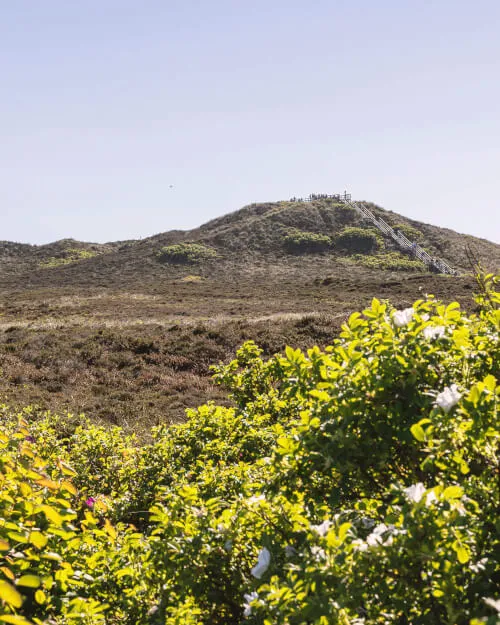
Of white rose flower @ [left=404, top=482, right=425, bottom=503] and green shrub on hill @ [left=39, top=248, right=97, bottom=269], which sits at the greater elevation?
green shrub on hill @ [left=39, top=248, right=97, bottom=269]

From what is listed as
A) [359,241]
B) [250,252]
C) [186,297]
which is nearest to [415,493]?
[186,297]

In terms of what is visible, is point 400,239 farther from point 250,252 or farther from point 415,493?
point 415,493

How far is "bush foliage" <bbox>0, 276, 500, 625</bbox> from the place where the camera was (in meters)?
1.57

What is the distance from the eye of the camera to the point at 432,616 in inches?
63.1

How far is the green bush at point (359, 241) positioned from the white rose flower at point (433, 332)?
5320 centimetres

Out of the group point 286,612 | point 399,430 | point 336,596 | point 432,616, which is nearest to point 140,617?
Answer: point 286,612

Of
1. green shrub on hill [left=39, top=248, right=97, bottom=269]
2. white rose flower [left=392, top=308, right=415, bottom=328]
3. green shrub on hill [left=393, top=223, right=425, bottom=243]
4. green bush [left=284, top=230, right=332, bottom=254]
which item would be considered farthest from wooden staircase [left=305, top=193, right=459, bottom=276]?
white rose flower [left=392, top=308, right=415, bottom=328]

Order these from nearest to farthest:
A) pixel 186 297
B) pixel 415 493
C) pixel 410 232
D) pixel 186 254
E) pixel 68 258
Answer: pixel 415 493 < pixel 186 297 < pixel 186 254 < pixel 410 232 < pixel 68 258

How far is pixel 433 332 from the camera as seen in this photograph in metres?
2.11

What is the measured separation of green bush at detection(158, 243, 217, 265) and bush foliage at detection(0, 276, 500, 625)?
50410 millimetres

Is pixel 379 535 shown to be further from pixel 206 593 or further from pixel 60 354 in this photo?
pixel 60 354

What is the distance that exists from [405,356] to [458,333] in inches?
11.7

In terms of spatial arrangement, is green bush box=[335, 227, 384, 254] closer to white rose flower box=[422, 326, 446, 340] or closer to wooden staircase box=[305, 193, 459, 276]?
wooden staircase box=[305, 193, 459, 276]

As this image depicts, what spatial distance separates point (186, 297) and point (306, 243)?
90.0ft
